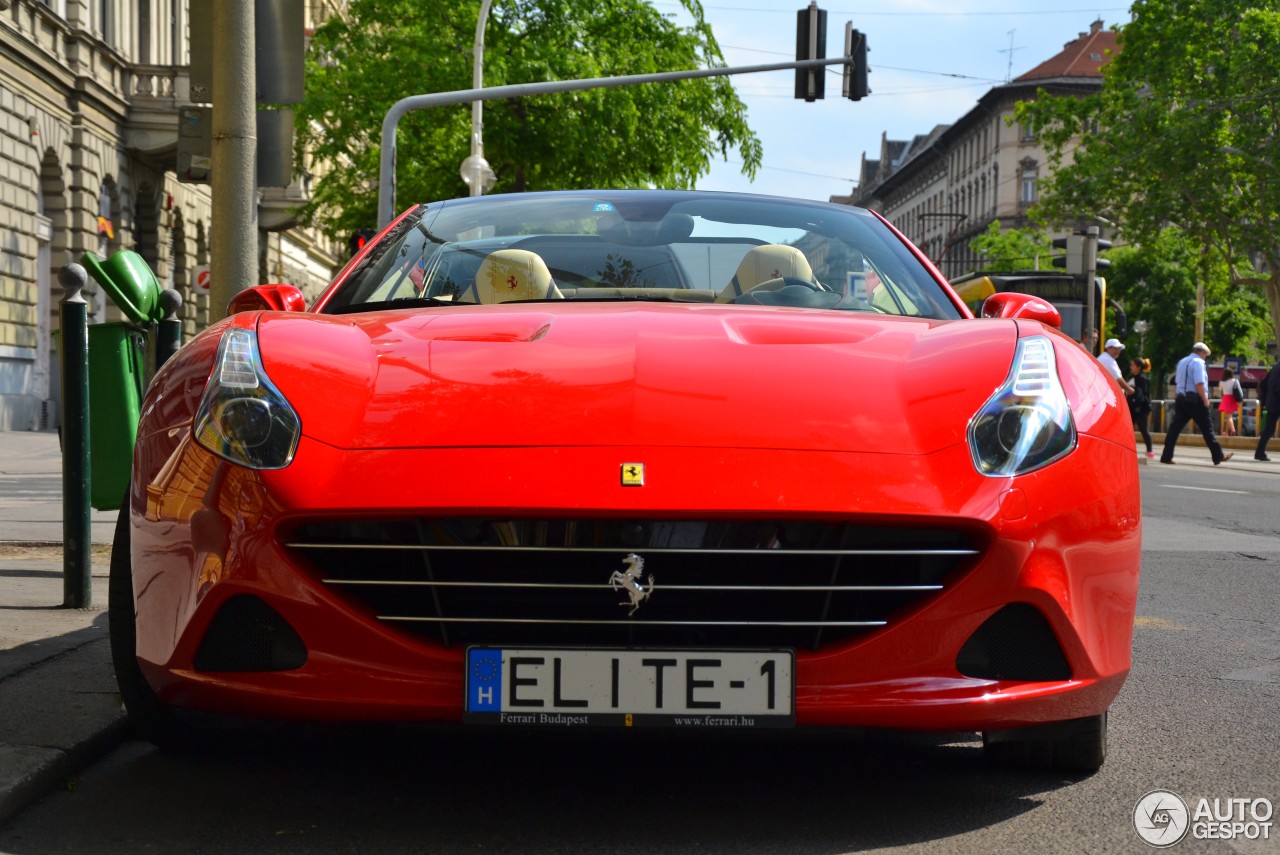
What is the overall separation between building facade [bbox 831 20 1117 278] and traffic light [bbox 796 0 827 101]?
185 ft

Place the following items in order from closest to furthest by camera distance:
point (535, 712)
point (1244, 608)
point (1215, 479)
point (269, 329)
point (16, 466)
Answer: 1. point (535, 712)
2. point (269, 329)
3. point (1244, 608)
4. point (16, 466)
5. point (1215, 479)

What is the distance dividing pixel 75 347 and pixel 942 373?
3.24m

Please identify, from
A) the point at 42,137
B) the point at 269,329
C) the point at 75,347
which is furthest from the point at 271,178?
the point at 42,137

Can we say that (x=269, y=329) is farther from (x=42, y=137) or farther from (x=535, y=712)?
(x=42, y=137)

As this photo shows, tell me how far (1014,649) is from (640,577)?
0.67 m

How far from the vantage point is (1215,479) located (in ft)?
64.7

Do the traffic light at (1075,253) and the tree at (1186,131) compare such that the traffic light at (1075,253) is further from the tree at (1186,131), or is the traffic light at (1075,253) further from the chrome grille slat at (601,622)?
the chrome grille slat at (601,622)

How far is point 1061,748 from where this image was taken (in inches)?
137

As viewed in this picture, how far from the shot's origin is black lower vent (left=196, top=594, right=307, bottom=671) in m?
2.98

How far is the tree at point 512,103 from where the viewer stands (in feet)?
102

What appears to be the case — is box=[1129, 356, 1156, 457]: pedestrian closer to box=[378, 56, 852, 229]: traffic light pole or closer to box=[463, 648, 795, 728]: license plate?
box=[378, 56, 852, 229]: traffic light pole

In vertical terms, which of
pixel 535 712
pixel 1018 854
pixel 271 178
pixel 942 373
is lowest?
pixel 1018 854

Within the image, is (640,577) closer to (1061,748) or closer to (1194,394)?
(1061,748)

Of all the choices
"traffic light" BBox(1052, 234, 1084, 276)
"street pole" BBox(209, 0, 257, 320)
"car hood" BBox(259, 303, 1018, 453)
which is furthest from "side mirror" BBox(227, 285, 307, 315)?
"traffic light" BBox(1052, 234, 1084, 276)
